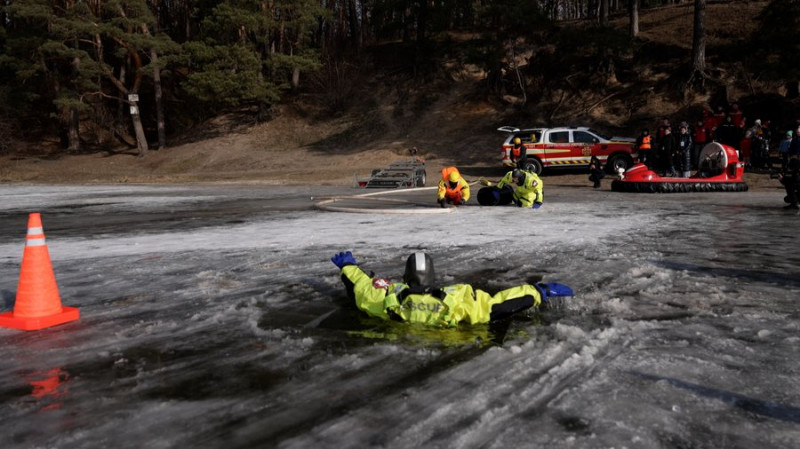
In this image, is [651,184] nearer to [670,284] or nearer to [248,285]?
[670,284]

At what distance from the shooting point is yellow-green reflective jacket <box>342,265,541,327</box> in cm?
396

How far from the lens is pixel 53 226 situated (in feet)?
33.4

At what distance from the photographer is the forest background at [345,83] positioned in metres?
27.3

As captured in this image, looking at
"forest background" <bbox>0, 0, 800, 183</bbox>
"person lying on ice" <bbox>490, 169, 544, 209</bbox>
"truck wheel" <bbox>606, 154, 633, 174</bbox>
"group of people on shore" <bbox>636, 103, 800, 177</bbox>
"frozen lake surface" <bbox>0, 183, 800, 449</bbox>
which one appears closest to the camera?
"frozen lake surface" <bbox>0, 183, 800, 449</bbox>

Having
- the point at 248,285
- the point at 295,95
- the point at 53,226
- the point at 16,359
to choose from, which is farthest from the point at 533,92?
the point at 16,359

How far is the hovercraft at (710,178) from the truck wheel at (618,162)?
525 cm

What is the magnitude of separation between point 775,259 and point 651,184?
30.8 feet

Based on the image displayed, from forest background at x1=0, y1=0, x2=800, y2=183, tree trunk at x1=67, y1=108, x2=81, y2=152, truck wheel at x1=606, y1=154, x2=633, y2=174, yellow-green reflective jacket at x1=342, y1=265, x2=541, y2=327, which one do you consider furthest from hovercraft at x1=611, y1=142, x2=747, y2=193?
tree trunk at x1=67, y1=108, x2=81, y2=152

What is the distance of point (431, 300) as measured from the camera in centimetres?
396

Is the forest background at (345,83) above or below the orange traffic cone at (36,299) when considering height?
above

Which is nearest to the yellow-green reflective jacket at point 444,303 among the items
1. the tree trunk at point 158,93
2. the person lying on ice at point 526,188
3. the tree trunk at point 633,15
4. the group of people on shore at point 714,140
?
the person lying on ice at point 526,188

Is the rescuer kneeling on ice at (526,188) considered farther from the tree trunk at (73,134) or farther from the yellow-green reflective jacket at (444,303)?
the tree trunk at (73,134)

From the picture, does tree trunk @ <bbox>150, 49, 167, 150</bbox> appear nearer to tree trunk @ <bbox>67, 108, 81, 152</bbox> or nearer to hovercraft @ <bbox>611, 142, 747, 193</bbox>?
tree trunk @ <bbox>67, 108, 81, 152</bbox>

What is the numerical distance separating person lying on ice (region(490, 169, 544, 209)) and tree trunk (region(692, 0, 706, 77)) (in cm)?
1707
